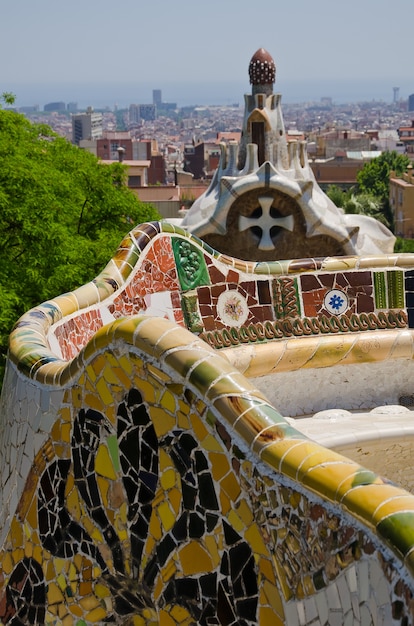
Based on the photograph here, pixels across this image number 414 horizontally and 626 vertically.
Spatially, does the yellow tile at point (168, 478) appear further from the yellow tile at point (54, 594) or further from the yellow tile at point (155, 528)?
the yellow tile at point (54, 594)

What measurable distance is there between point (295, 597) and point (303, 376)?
387 centimetres

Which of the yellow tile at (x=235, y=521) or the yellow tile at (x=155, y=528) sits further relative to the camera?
the yellow tile at (x=155, y=528)

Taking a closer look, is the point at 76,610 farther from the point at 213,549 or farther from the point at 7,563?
the point at 213,549

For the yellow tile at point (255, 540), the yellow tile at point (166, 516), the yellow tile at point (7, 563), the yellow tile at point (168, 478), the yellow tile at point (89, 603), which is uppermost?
the yellow tile at point (168, 478)

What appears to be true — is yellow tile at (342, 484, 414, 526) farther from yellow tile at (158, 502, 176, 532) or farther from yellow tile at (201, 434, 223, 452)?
yellow tile at (158, 502, 176, 532)

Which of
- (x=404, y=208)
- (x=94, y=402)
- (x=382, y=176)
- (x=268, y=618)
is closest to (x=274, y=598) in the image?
(x=268, y=618)

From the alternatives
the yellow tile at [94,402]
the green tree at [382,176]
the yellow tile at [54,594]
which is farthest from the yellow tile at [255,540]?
the green tree at [382,176]

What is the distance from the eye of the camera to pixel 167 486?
14.6 feet

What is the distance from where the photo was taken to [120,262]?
7.04 meters

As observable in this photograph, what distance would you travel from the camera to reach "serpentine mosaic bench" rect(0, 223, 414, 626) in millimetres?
3498

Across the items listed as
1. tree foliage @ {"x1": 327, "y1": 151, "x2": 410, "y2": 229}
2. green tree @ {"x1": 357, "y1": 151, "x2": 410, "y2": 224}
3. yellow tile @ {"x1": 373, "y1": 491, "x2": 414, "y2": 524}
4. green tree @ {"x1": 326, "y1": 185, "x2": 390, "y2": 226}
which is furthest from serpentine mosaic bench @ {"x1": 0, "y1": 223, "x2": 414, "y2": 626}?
green tree @ {"x1": 357, "y1": 151, "x2": 410, "y2": 224}

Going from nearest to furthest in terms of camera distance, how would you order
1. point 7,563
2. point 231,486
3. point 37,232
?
point 231,486 < point 7,563 < point 37,232

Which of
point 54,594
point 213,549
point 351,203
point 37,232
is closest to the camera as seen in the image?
point 213,549

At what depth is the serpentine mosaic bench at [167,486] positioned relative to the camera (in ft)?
11.5
